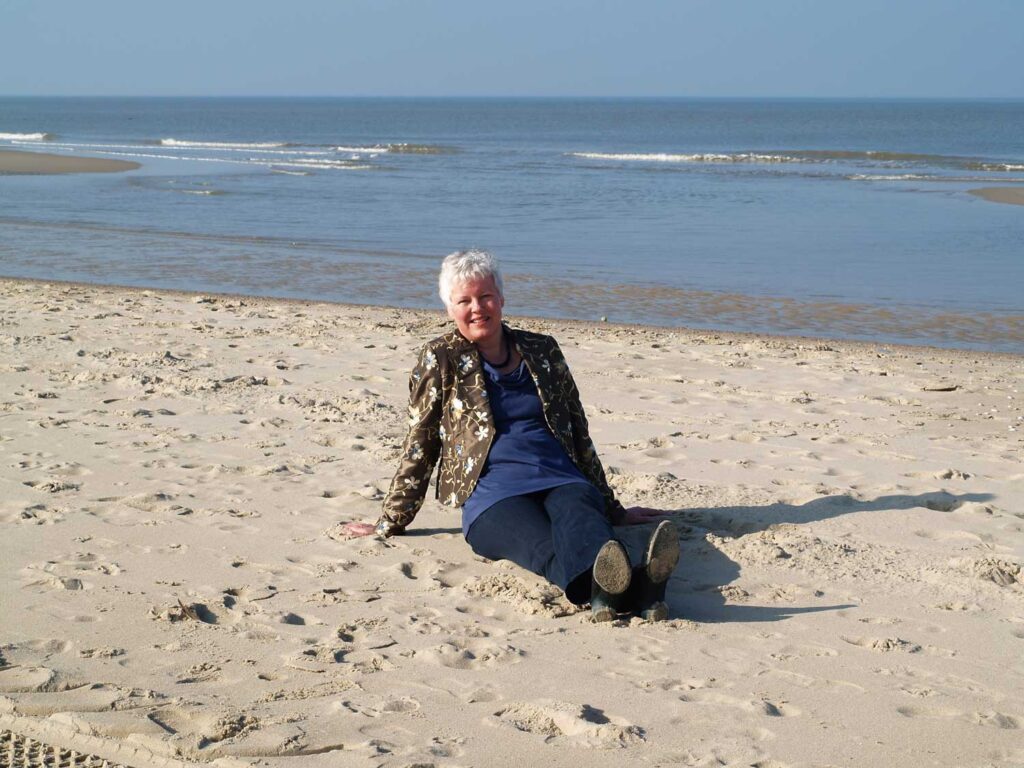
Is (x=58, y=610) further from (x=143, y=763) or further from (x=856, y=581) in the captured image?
(x=856, y=581)

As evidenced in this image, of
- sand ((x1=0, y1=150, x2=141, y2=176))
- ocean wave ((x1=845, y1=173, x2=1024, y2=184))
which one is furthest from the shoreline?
ocean wave ((x1=845, y1=173, x2=1024, y2=184))

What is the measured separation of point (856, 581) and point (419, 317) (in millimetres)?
6861

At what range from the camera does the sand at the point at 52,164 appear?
102 feet

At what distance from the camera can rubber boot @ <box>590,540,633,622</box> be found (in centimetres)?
360

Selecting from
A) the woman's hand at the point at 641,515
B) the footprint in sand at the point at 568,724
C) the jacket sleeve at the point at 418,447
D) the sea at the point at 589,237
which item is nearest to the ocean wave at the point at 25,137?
the sea at the point at 589,237

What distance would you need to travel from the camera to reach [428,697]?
10.4 feet

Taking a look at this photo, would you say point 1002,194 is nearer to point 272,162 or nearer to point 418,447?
point 272,162

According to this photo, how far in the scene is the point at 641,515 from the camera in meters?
4.59

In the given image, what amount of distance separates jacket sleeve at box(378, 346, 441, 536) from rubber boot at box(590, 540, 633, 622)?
3.18ft

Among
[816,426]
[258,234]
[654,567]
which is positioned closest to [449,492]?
[654,567]

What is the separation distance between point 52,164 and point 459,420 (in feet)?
107

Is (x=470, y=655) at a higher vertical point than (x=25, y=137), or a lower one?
lower

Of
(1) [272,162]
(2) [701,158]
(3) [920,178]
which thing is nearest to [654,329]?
(3) [920,178]

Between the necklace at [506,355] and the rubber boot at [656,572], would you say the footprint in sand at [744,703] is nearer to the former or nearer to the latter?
the rubber boot at [656,572]
